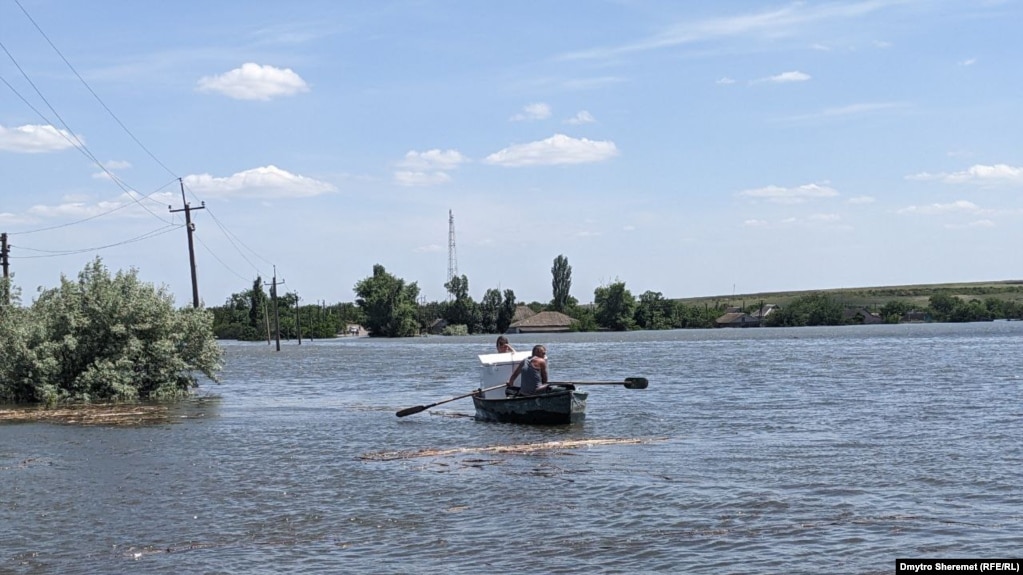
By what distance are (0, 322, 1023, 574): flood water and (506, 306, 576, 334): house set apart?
151 meters

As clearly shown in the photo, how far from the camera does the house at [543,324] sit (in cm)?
18325

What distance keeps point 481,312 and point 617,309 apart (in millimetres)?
23442

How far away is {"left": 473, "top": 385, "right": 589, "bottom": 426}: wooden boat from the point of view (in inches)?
993

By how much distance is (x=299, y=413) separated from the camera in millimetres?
31328

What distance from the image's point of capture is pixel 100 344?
35.6 metres

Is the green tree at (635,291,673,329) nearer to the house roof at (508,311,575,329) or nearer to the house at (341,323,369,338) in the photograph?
the house roof at (508,311,575,329)

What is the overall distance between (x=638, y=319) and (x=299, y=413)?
Result: 157 m

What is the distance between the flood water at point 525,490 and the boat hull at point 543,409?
0.68 m

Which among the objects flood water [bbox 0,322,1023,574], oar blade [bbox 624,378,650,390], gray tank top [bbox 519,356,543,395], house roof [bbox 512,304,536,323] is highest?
house roof [bbox 512,304,536,323]

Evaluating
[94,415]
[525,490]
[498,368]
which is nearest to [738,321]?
[498,368]

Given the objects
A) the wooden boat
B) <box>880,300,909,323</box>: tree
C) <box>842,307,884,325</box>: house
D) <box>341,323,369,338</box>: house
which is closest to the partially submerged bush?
the wooden boat

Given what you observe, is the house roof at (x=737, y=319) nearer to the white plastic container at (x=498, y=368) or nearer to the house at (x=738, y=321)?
the house at (x=738, y=321)

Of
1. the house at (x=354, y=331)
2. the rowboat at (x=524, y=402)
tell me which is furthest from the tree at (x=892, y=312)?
the rowboat at (x=524, y=402)

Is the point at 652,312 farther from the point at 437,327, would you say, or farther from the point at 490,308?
the point at 437,327
